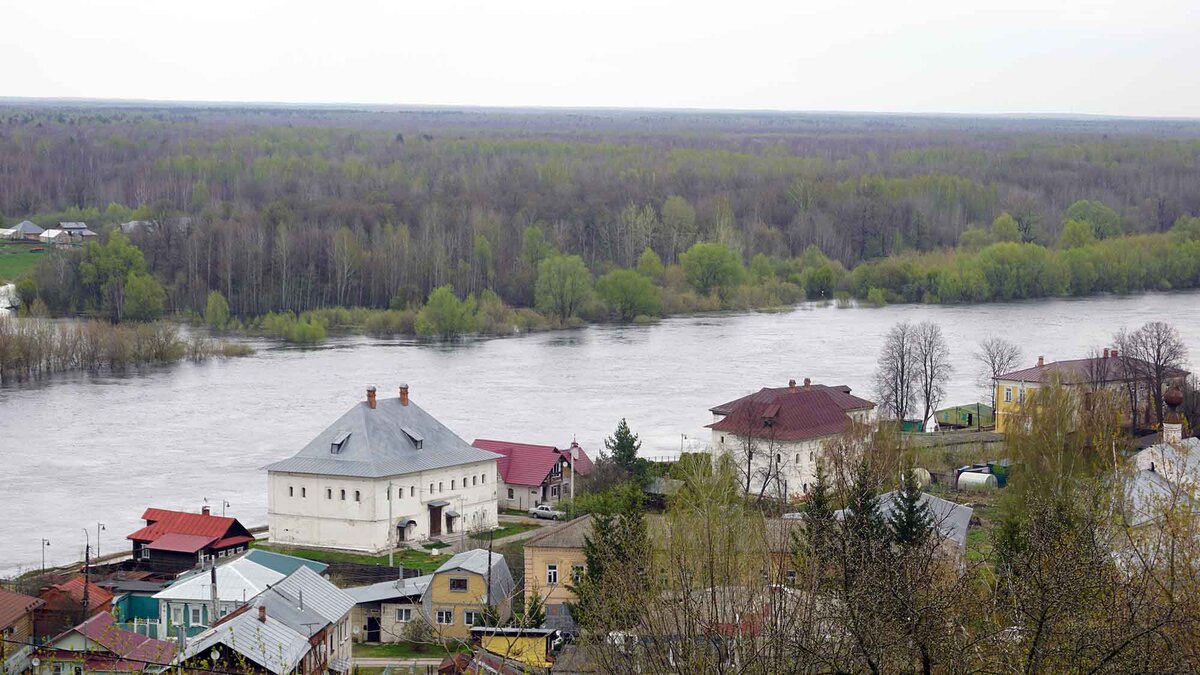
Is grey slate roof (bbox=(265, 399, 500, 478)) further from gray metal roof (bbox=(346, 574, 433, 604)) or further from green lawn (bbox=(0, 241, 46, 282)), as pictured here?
green lawn (bbox=(0, 241, 46, 282))

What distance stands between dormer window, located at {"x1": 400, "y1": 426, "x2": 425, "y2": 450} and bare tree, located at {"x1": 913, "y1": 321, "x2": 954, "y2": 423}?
7.39 metres

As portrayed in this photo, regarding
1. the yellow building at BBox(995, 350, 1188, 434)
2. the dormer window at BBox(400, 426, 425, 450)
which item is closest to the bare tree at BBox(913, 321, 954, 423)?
the yellow building at BBox(995, 350, 1188, 434)

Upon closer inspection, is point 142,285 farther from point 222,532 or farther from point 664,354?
point 222,532

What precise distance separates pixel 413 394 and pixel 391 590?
10.8 meters

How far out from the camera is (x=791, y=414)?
1723 centimetres

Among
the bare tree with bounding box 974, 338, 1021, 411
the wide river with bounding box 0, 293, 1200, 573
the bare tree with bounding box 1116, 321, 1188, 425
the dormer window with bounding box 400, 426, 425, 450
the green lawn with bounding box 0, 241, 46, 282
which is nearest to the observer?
the dormer window with bounding box 400, 426, 425, 450

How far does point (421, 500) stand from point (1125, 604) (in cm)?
955

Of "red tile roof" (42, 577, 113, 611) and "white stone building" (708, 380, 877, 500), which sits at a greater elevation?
"white stone building" (708, 380, 877, 500)

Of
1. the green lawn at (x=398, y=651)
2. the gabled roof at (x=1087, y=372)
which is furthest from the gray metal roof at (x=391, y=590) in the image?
the gabled roof at (x=1087, y=372)

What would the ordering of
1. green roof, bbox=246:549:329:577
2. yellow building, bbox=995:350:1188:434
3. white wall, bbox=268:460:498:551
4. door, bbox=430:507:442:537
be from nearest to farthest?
green roof, bbox=246:549:329:577 < white wall, bbox=268:460:498:551 < door, bbox=430:507:442:537 < yellow building, bbox=995:350:1188:434

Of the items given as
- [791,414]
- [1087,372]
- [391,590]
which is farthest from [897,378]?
[391,590]

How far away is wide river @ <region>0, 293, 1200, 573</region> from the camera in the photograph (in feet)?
56.4

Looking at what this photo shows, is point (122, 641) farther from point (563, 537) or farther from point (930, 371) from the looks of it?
point (930, 371)

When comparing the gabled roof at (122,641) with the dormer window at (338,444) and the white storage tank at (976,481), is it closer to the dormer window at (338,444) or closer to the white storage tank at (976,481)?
the dormer window at (338,444)
